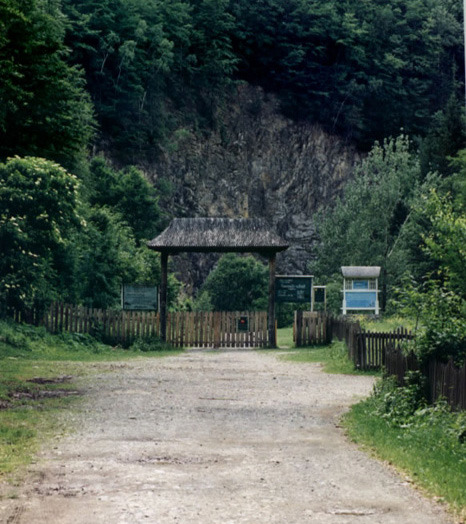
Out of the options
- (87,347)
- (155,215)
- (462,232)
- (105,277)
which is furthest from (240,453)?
(155,215)

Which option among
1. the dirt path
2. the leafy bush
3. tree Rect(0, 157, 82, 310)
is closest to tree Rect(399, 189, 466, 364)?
the leafy bush

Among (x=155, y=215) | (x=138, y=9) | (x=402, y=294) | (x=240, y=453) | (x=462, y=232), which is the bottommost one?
A: (x=240, y=453)

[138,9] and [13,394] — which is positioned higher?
[138,9]

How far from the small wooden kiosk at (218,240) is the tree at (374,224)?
79.4 ft

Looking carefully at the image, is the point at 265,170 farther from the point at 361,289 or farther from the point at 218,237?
the point at 218,237

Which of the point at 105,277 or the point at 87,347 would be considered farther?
the point at 105,277

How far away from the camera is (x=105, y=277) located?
37.1 metres

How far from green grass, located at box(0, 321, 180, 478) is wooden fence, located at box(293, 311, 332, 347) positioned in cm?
532

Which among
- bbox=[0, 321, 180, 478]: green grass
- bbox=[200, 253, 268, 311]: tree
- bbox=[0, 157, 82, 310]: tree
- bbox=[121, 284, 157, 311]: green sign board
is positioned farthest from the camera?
bbox=[200, 253, 268, 311]: tree

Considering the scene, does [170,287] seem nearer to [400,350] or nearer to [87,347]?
[87,347]

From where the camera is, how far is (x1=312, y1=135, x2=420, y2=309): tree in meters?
58.9

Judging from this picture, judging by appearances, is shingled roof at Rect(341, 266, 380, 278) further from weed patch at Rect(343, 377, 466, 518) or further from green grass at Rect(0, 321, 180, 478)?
weed patch at Rect(343, 377, 466, 518)

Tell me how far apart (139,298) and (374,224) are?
104 feet

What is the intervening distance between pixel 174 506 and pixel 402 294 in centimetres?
891
